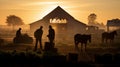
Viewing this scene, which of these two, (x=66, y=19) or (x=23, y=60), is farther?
(x=66, y=19)

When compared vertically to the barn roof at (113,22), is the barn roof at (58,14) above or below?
below

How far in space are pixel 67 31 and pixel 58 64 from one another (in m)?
50.0

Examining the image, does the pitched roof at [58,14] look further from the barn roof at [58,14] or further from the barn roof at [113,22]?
the barn roof at [113,22]

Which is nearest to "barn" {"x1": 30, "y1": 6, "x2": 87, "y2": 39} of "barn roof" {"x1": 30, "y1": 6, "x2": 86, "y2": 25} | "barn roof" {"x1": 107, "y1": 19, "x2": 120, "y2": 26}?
"barn roof" {"x1": 30, "y1": 6, "x2": 86, "y2": 25}

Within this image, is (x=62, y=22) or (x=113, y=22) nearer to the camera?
(x=62, y=22)

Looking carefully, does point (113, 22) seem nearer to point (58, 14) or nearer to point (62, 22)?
point (62, 22)

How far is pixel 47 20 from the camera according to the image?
7512 cm

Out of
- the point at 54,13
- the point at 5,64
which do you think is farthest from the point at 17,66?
the point at 54,13

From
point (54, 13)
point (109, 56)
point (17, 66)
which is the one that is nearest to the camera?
point (17, 66)

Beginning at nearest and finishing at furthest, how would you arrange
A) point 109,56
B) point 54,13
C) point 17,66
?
point 17,66 → point 109,56 → point 54,13

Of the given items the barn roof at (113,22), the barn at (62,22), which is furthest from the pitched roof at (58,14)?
the barn roof at (113,22)

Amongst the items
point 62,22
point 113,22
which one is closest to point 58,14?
point 62,22

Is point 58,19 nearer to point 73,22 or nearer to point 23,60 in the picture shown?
point 73,22

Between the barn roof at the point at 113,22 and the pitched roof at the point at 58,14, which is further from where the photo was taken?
the barn roof at the point at 113,22
